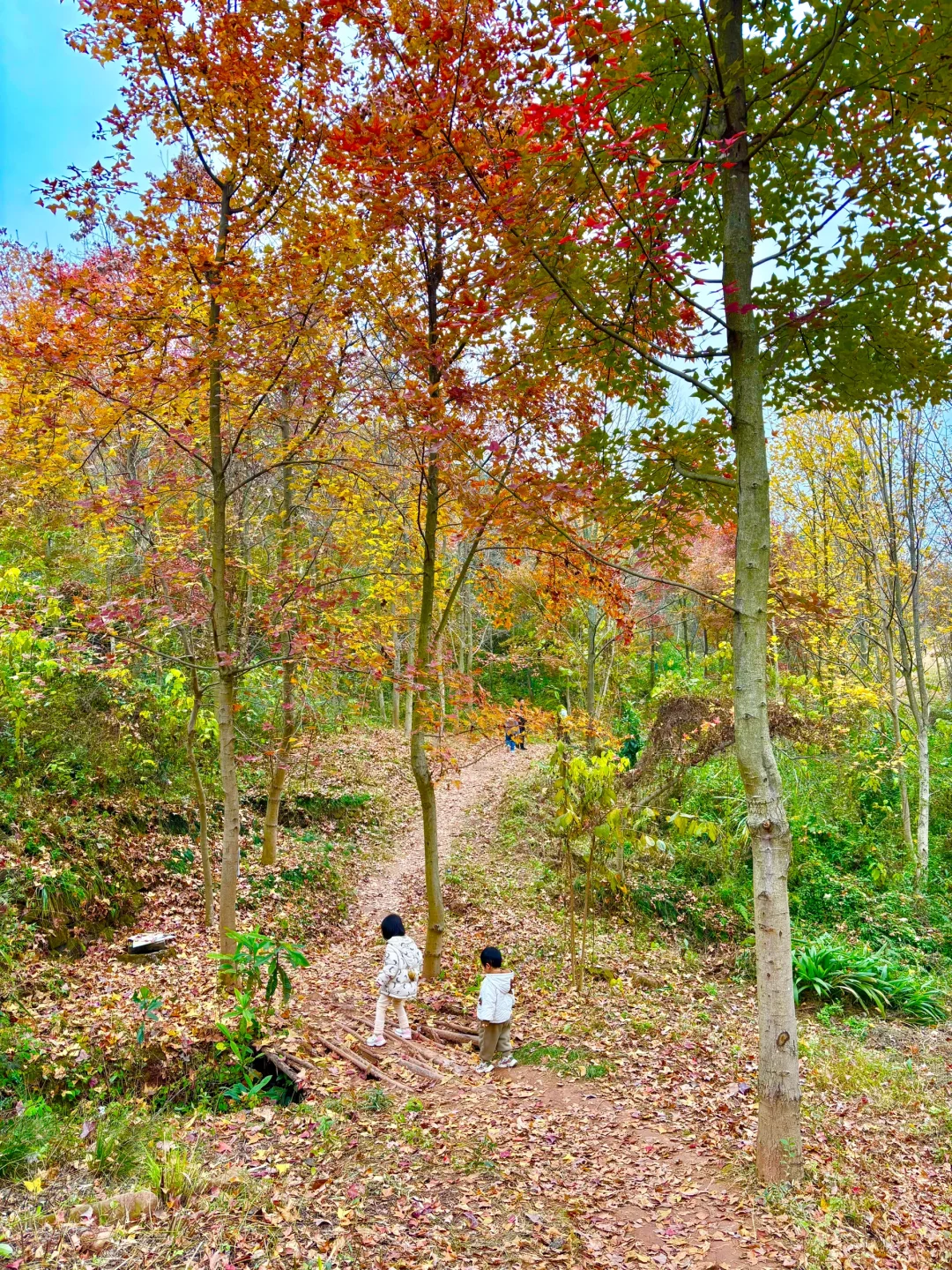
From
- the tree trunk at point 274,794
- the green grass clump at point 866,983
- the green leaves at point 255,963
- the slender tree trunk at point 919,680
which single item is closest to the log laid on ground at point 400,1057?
the green leaves at point 255,963

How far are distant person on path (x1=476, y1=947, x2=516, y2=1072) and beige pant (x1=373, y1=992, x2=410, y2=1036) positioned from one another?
0.73m

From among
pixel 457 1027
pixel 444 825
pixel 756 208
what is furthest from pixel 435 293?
pixel 444 825

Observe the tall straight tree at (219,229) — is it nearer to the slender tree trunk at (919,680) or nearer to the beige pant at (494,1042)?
the beige pant at (494,1042)

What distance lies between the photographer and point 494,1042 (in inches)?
225

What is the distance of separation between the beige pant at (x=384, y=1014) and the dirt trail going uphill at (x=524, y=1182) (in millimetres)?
168

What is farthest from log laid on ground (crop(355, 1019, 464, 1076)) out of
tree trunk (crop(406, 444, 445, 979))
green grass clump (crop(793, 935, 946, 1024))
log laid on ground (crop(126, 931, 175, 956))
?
green grass clump (crop(793, 935, 946, 1024))

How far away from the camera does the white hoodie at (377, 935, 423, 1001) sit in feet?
19.4

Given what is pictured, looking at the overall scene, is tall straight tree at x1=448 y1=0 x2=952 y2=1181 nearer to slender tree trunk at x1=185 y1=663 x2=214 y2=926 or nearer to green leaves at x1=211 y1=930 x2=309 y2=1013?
green leaves at x1=211 y1=930 x2=309 y2=1013

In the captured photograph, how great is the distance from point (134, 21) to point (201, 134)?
746mm

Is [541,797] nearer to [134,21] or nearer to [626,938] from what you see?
[626,938]

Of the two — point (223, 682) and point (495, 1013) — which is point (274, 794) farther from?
point (495, 1013)

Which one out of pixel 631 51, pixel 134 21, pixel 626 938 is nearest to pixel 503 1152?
pixel 626 938

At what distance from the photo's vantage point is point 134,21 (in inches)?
197

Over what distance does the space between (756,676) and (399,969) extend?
4.07m
